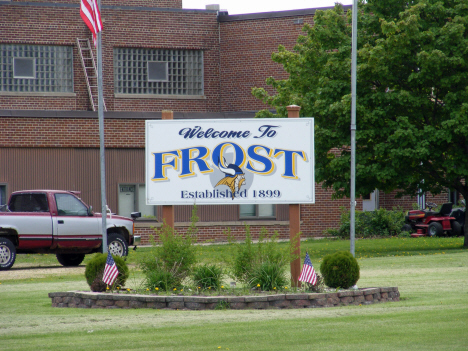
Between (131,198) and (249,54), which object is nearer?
(131,198)

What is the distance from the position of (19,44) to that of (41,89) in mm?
2135

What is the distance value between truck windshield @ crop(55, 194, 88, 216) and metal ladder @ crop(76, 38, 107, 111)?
12197mm

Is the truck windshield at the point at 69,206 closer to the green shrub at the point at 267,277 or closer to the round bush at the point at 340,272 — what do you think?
the green shrub at the point at 267,277

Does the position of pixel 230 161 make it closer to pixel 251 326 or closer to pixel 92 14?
pixel 251 326

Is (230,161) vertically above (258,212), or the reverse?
(230,161)

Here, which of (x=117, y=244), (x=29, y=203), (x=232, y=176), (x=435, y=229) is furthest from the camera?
(x=435, y=229)

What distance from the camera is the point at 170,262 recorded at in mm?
12664

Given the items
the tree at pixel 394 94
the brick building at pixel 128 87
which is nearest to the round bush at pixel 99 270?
the tree at pixel 394 94

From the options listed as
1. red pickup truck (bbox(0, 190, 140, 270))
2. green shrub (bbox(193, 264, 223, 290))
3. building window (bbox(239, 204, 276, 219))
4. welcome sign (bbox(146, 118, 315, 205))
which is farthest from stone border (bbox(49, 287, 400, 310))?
building window (bbox(239, 204, 276, 219))

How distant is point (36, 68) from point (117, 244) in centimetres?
1415

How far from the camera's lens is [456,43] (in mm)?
22453

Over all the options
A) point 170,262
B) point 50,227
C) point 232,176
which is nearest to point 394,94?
point 232,176

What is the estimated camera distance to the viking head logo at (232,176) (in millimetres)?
13844

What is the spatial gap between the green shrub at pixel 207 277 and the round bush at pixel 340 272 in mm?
1757
